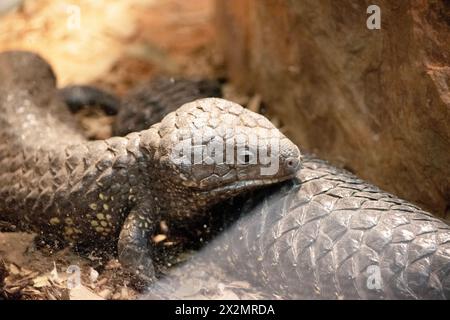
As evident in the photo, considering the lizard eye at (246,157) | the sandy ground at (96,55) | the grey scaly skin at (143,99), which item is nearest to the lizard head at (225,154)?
the lizard eye at (246,157)

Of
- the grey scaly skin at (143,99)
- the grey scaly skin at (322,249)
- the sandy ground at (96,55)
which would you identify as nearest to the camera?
the grey scaly skin at (322,249)

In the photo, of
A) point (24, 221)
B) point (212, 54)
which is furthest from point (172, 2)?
point (24, 221)

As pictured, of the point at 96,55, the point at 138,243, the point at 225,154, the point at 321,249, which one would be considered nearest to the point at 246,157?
the point at 225,154

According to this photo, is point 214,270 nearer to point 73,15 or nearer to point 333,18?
point 333,18

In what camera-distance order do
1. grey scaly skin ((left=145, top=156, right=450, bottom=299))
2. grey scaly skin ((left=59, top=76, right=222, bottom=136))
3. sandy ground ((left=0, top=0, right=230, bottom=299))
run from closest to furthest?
grey scaly skin ((left=145, top=156, right=450, bottom=299)), sandy ground ((left=0, top=0, right=230, bottom=299)), grey scaly skin ((left=59, top=76, right=222, bottom=136))

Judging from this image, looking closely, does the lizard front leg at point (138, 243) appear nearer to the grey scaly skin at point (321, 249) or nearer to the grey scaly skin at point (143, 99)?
the grey scaly skin at point (321, 249)

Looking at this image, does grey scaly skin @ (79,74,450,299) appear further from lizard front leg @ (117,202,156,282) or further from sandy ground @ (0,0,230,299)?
sandy ground @ (0,0,230,299)

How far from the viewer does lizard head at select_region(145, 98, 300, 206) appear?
2.41 metres

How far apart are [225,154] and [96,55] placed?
2.10 metres

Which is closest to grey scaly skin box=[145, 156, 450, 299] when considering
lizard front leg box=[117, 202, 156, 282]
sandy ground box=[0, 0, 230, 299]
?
lizard front leg box=[117, 202, 156, 282]

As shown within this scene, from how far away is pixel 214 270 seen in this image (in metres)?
2.46

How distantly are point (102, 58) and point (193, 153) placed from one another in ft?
6.78

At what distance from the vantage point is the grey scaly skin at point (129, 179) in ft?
8.01

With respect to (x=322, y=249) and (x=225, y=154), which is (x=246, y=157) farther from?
(x=322, y=249)
